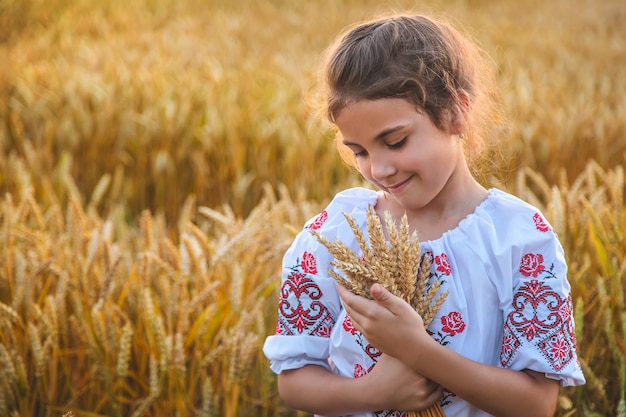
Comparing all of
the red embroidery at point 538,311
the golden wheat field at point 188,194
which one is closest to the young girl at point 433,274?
the red embroidery at point 538,311

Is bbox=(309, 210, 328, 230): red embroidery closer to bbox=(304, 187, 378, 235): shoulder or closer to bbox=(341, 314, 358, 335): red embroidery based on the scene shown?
bbox=(304, 187, 378, 235): shoulder

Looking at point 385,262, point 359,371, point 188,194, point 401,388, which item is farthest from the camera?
point 188,194

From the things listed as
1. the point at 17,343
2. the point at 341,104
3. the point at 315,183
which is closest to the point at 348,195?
the point at 341,104

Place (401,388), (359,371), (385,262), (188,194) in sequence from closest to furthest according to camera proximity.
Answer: (385,262)
(401,388)
(359,371)
(188,194)

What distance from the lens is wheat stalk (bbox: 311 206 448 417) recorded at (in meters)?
1.07

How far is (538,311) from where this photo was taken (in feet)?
3.92

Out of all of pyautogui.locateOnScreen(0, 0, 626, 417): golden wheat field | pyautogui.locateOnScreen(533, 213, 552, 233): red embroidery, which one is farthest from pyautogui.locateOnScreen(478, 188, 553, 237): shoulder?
pyautogui.locateOnScreen(0, 0, 626, 417): golden wheat field

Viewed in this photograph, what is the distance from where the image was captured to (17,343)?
1.83 m

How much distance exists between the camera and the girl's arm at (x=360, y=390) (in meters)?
1.19

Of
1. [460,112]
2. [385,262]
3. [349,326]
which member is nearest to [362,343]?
[349,326]

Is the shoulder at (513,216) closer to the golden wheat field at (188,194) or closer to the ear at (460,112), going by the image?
the ear at (460,112)

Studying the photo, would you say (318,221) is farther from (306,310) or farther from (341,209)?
(306,310)

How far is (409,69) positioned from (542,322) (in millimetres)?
458

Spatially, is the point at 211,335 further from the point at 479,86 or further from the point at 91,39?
the point at 91,39
